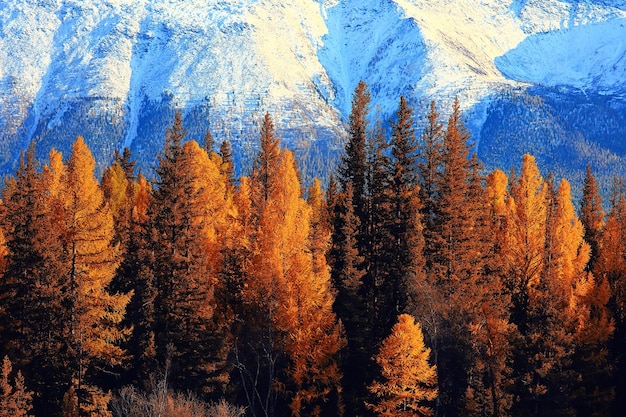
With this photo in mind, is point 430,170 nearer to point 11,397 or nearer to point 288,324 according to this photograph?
point 288,324

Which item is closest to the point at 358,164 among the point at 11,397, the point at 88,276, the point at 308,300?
the point at 308,300

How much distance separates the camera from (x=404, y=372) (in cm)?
4072

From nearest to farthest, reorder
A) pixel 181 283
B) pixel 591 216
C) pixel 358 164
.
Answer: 1. pixel 181 283
2. pixel 358 164
3. pixel 591 216

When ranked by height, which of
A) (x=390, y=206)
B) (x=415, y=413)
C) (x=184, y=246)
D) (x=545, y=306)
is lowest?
(x=415, y=413)

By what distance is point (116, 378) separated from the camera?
4622cm

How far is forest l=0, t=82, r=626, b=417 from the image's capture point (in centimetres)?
3956

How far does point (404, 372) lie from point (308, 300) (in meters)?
7.55

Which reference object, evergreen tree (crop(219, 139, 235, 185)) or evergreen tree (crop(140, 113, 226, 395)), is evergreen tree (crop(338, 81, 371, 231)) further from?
evergreen tree (crop(219, 139, 235, 185))

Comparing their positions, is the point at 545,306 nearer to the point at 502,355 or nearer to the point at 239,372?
the point at 502,355

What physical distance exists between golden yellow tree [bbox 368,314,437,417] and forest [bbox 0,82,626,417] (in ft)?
0.43

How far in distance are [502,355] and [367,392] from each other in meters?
9.95

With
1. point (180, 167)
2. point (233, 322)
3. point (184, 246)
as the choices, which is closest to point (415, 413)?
point (233, 322)

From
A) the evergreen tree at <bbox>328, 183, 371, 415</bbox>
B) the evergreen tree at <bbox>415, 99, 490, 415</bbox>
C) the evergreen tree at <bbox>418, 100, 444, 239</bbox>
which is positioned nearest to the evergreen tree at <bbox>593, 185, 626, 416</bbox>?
the evergreen tree at <bbox>415, 99, 490, 415</bbox>

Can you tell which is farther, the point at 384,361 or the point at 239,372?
the point at 239,372
